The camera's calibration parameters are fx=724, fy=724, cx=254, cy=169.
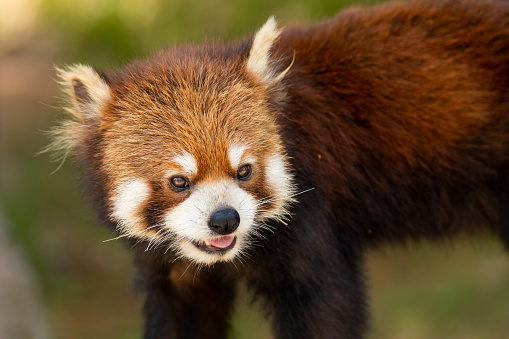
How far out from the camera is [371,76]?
5.11 meters

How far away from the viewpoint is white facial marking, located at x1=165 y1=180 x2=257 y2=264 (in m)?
4.18

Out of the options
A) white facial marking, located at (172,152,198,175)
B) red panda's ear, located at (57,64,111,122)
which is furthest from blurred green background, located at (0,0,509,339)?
white facial marking, located at (172,152,198,175)

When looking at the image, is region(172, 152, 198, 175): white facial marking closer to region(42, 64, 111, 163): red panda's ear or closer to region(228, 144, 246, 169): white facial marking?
region(228, 144, 246, 169): white facial marking

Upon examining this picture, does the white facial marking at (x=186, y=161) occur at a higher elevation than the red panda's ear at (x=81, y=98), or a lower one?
lower

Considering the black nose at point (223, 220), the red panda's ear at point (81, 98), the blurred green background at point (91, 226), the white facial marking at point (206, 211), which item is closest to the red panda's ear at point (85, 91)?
the red panda's ear at point (81, 98)

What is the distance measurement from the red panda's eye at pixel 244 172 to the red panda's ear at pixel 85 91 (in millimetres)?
962

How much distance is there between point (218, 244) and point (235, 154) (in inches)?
21.8

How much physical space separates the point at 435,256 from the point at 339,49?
7.35 m

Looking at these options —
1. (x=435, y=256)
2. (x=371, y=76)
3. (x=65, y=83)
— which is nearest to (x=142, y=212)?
(x=65, y=83)

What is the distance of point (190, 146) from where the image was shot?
4270mm

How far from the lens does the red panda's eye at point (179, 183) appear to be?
4258 mm

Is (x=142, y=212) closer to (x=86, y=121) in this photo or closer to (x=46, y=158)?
(x=86, y=121)

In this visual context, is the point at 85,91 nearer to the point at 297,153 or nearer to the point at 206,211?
the point at 206,211

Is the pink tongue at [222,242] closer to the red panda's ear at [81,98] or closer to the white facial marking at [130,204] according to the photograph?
the white facial marking at [130,204]
